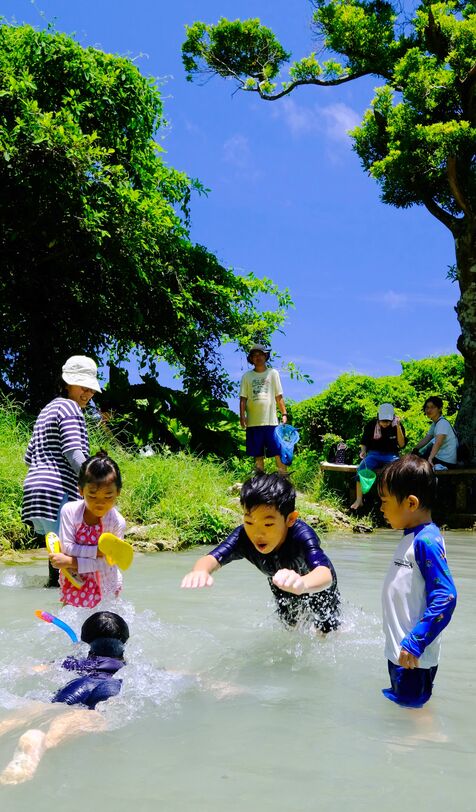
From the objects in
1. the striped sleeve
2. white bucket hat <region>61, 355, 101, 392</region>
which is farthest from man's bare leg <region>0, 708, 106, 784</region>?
white bucket hat <region>61, 355, 101, 392</region>

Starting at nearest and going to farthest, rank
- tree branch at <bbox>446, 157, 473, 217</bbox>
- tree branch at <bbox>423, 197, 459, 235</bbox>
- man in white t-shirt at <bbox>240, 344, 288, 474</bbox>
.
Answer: man in white t-shirt at <bbox>240, 344, 288, 474</bbox>, tree branch at <bbox>446, 157, 473, 217</bbox>, tree branch at <bbox>423, 197, 459, 235</bbox>

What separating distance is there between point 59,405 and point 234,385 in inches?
418

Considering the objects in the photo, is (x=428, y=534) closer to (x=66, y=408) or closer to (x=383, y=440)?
(x=66, y=408)

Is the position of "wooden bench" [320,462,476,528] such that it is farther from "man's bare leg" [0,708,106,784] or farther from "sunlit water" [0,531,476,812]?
"man's bare leg" [0,708,106,784]

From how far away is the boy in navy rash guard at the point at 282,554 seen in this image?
143 inches

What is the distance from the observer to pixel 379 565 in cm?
789

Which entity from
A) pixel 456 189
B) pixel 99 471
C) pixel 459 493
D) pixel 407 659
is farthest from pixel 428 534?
pixel 456 189

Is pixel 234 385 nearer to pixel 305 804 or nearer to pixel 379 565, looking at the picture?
pixel 379 565

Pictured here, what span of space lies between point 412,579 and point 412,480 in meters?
0.39

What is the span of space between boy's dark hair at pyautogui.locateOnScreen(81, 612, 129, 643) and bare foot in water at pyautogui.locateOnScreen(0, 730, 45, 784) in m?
0.87

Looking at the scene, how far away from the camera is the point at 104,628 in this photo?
372cm

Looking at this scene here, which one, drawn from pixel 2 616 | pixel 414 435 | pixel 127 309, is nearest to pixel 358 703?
pixel 2 616

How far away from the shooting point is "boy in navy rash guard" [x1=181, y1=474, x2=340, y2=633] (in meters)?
3.64

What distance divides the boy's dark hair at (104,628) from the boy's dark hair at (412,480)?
1.48 m
